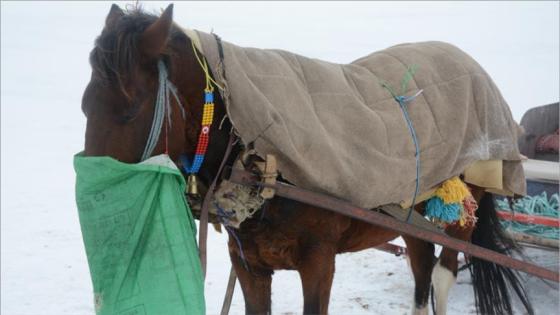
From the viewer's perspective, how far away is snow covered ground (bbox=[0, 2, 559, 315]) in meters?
3.66

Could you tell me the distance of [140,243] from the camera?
1.56 meters

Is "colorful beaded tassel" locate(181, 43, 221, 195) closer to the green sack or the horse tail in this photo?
the green sack

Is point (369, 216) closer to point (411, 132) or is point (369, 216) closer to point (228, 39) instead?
point (411, 132)

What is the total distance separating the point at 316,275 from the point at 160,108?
78 centimetres

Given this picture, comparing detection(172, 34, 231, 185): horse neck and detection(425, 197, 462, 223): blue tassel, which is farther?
detection(425, 197, 462, 223): blue tassel

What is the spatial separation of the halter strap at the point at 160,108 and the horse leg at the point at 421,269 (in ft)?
5.95

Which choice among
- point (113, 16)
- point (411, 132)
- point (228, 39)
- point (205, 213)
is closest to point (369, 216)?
point (411, 132)

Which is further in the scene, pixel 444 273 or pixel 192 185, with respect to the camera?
pixel 444 273

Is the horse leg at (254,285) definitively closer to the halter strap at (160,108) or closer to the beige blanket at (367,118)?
the beige blanket at (367,118)

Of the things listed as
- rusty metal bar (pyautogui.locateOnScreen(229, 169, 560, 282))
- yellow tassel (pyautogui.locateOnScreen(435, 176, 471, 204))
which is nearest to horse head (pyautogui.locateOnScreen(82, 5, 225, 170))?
rusty metal bar (pyautogui.locateOnScreen(229, 169, 560, 282))

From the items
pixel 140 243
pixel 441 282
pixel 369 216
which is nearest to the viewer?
pixel 140 243

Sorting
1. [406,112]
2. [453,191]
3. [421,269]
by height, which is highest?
[406,112]

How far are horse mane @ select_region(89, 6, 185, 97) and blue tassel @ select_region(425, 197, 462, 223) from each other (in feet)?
4.52

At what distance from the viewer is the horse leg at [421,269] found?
2.94m
